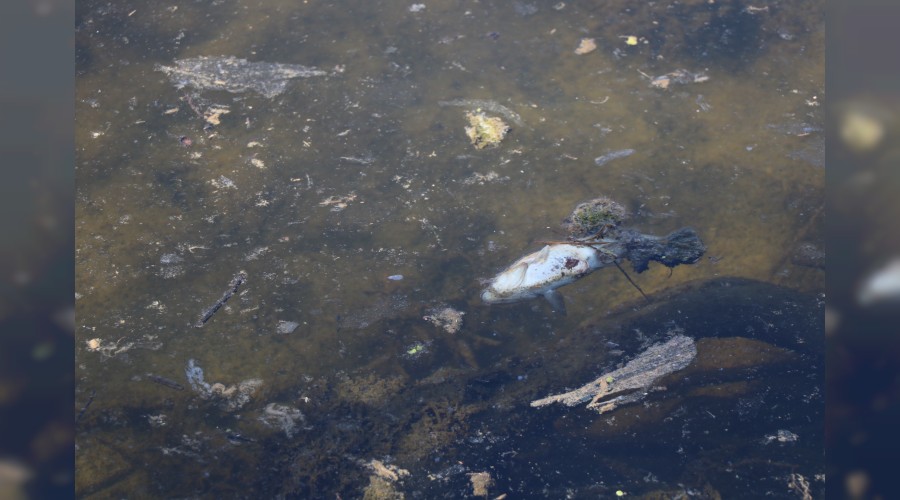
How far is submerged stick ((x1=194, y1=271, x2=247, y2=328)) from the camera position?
9.97 ft

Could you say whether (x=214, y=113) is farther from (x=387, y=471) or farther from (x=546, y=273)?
(x=387, y=471)

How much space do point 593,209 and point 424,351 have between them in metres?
1.02

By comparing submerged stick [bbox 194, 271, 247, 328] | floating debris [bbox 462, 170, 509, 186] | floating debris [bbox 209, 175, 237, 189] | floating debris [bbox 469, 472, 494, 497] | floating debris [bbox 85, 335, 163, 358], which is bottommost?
floating debris [bbox 469, 472, 494, 497]

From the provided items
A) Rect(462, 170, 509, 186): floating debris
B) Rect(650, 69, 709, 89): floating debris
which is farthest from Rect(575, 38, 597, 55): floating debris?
Rect(462, 170, 509, 186): floating debris

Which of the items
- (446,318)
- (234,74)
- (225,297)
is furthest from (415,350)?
(234,74)

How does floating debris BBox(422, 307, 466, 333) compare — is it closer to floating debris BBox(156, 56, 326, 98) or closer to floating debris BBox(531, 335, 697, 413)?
floating debris BBox(531, 335, 697, 413)

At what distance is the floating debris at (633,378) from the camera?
2.78 meters

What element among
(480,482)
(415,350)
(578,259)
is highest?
(578,259)

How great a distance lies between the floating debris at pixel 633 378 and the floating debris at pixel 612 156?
Answer: 0.97m

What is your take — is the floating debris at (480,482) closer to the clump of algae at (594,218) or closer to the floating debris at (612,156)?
the clump of algae at (594,218)

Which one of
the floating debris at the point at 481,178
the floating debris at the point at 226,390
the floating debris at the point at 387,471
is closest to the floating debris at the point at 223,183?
the floating debris at the point at 226,390

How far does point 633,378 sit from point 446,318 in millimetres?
767

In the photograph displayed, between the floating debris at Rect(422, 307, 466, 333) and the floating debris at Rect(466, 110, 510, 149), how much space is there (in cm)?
94

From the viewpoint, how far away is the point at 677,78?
12.6ft
